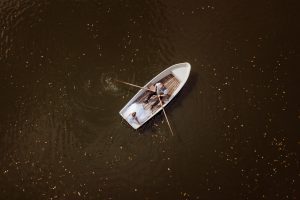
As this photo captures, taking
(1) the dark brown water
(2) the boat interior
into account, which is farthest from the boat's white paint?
(1) the dark brown water

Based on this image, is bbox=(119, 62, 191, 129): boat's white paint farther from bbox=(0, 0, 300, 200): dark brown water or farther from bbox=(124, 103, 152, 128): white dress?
bbox=(0, 0, 300, 200): dark brown water

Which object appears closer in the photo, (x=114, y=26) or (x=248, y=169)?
(x=248, y=169)

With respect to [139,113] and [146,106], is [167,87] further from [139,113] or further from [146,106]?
[139,113]

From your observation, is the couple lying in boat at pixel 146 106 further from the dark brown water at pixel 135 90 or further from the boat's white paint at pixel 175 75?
the dark brown water at pixel 135 90

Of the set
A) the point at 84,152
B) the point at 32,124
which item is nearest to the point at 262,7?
the point at 84,152

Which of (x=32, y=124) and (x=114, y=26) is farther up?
(x=114, y=26)

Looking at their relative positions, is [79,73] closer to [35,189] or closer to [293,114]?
[35,189]

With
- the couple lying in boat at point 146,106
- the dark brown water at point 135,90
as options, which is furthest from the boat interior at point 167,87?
the dark brown water at point 135,90
